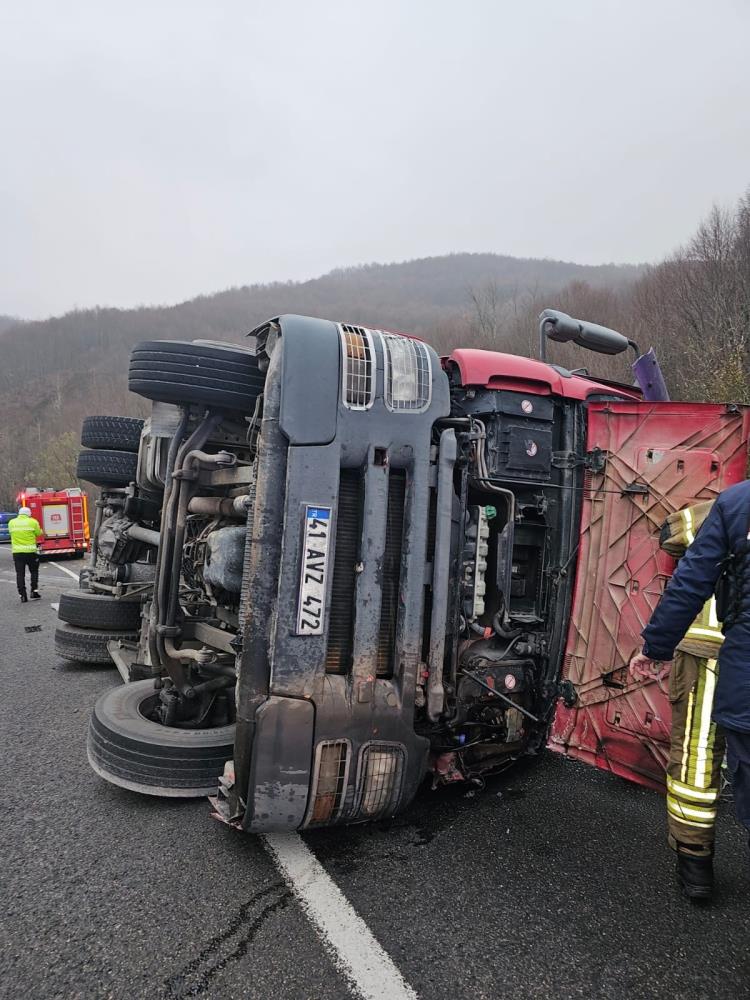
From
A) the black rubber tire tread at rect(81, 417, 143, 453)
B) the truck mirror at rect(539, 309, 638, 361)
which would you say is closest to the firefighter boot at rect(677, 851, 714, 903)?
the truck mirror at rect(539, 309, 638, 361)

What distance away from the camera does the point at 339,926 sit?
2.12m

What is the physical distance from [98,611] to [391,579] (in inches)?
148

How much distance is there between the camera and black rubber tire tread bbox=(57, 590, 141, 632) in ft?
18.0

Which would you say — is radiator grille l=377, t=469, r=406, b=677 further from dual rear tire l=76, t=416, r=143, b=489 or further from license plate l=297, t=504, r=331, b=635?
dual rear tire l=76, t=416, r=143, b=489

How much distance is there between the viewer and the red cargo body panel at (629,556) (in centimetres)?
273

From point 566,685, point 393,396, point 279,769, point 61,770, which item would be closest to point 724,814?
point 566,685

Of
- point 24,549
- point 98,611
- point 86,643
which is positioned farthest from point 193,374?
point 24,549

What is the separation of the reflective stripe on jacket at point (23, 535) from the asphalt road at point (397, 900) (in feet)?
23.7

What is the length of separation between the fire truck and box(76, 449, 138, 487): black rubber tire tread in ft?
Result: 38.7

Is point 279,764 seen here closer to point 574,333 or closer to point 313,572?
point 313,572

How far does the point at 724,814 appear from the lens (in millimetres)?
3002

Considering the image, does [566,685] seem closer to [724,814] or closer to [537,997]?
[724,814]

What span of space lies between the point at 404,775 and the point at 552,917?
2.34 ft

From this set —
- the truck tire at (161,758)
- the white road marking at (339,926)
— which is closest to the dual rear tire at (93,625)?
the truck tire at (161,758)
